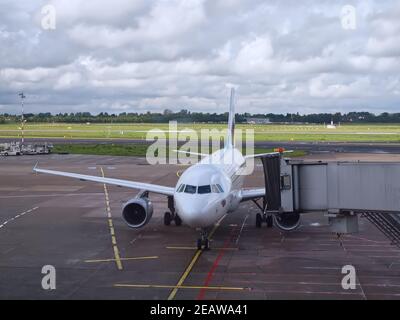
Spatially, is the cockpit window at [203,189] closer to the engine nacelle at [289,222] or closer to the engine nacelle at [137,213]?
the engine nacelle at [289,222]

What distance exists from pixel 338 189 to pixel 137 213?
47.2 ft

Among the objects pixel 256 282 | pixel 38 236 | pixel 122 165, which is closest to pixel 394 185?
pixel 256 282

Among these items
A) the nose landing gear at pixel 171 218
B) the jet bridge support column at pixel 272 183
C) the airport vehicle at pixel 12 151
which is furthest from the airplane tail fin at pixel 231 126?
the airport vehicle at pixel 12 151

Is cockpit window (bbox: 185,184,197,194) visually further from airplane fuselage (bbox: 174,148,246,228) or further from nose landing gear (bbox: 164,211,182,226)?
nose landing gear (bbox: 164,211,182,226)

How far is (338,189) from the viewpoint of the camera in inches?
653

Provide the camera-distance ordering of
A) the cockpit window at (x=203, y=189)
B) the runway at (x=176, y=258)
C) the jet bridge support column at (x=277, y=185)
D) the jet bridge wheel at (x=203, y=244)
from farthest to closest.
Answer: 1. the jet bridge wheel at (x=203, y=244)
2. the cockpit window at (x=203, y=189)
3. the runway at (x=176, y=258)
4. the jet bridge support column at (x=277, y=185)

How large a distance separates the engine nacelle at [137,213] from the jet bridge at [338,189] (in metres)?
10.9

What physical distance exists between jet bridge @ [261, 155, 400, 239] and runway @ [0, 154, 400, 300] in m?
2.96

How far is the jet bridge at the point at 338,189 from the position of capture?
15.7 metres

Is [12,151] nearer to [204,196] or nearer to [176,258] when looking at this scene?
[204,196]

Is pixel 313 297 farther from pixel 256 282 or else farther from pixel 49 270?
pixel 49 270

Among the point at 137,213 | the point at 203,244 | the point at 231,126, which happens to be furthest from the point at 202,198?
the point at 231,126

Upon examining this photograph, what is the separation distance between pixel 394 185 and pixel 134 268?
11.0 meters

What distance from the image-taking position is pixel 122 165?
6694 centimetres
